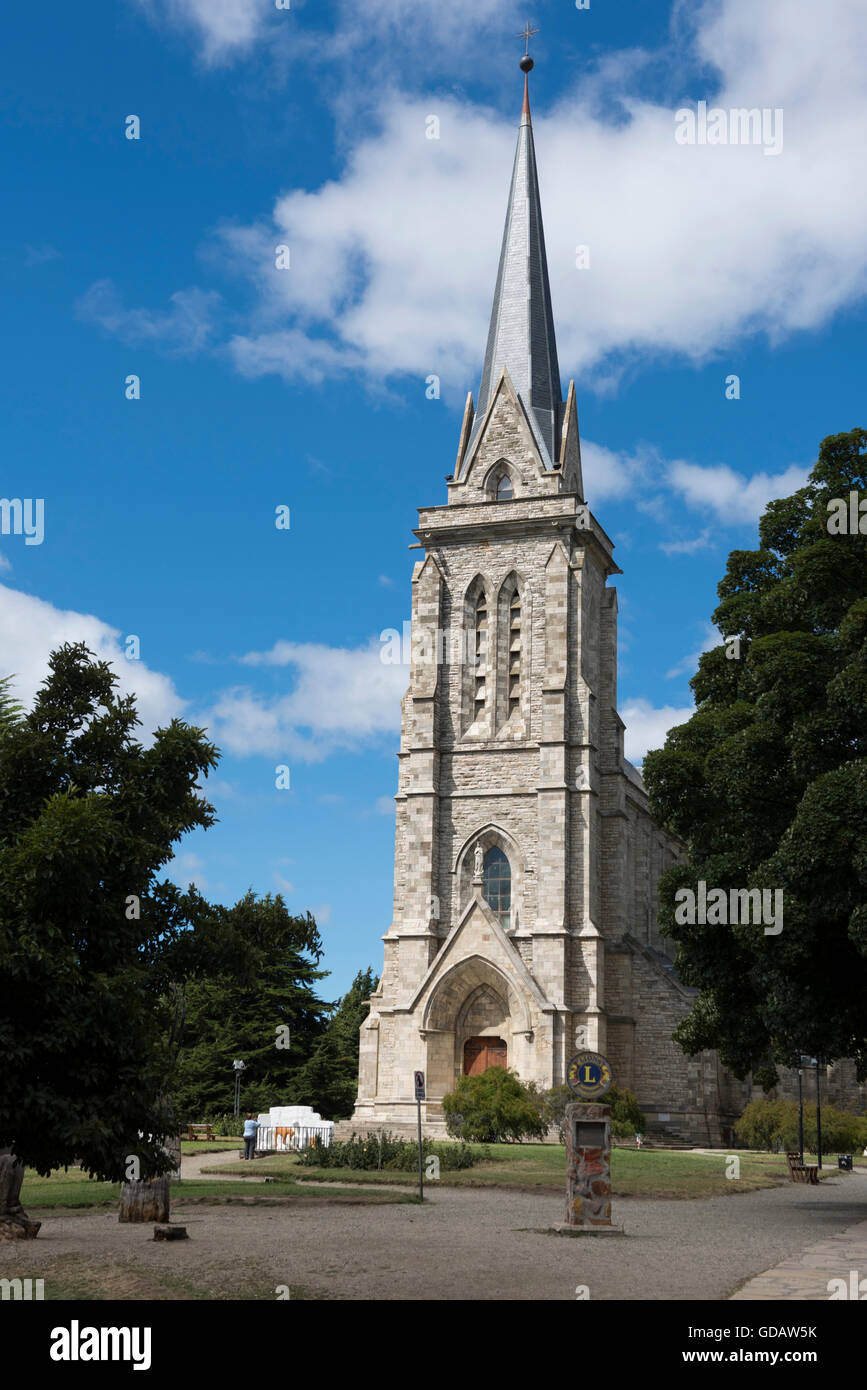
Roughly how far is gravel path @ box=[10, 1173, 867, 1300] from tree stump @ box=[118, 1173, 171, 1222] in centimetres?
29

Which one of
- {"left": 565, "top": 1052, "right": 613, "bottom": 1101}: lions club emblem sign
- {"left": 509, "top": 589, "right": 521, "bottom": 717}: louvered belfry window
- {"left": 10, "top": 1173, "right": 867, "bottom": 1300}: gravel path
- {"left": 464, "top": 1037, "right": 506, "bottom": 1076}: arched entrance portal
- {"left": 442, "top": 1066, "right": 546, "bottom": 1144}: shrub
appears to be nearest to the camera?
{"left": 10, "top": 1173, "right": 867, "bottom": 1300}: gravel path

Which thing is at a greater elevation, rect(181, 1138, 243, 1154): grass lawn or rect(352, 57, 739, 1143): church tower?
rect(352, 57, 739, 1143): church tower

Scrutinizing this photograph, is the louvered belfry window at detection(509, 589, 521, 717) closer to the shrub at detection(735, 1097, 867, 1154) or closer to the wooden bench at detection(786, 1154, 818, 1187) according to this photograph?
the shrub at detection(735, 1097, 867, 1154)

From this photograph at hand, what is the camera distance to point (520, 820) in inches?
1674

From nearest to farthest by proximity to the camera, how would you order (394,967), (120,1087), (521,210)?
1. (120,1087)
2. (394,967)
3. (521,210)

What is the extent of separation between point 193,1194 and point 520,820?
76.2 ft

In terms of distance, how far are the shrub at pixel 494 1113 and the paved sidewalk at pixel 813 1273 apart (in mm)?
20322

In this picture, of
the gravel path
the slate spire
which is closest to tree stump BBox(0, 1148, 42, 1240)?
the gravel path

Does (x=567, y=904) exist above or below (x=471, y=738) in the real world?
below

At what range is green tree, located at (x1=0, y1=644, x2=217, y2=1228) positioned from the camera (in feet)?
36.3
